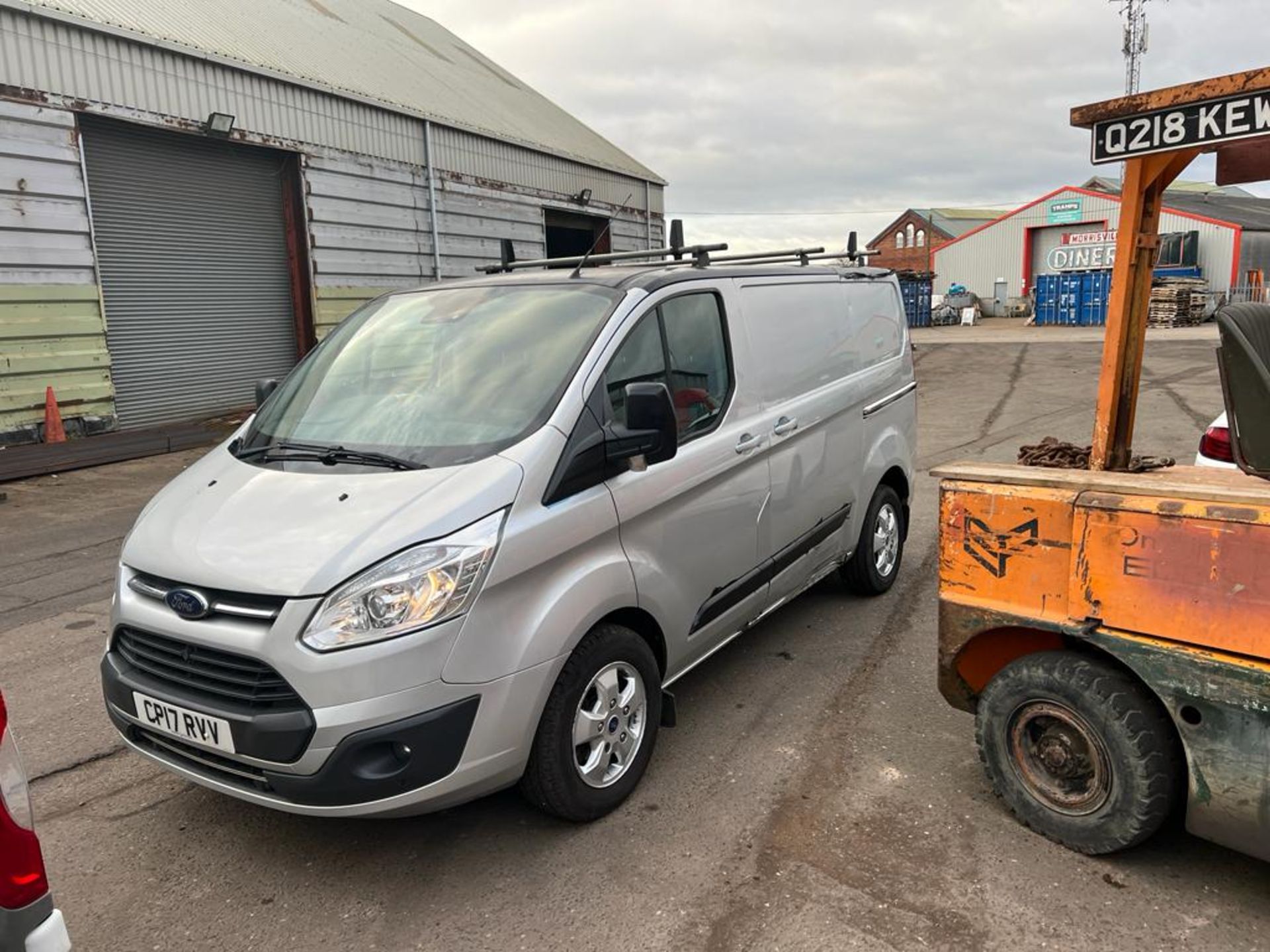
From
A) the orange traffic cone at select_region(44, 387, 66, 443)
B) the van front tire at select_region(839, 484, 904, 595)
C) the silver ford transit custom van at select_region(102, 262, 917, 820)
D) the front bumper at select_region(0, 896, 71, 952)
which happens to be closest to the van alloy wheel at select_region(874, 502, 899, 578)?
the van front tire at select_region(839, 484, 904, 595)

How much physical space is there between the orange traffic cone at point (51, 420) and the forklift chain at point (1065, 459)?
11.1 m

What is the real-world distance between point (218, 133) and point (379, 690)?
12.0 m

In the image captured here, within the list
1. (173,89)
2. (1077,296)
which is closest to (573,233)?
(173,89)

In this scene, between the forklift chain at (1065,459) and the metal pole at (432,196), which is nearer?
the forklift chain at (1065,459)

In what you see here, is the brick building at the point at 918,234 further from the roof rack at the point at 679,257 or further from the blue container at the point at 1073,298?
the roof rack at the point at 679,257

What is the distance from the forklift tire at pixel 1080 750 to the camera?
2709 millimetres

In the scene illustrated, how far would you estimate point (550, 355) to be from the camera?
336 centimetres

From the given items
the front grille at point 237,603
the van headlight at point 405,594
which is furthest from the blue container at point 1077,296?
the front grille at point 237,603

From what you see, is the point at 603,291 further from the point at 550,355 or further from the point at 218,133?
the point at 218,133

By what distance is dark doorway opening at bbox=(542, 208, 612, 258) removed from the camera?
63.1 ft

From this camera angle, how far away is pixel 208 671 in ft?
8.80

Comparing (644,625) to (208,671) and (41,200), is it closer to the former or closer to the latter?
(208,671)

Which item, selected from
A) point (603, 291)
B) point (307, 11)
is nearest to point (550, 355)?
point (603, 291)

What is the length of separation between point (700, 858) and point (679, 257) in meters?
2.97
